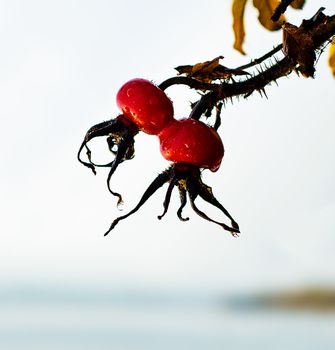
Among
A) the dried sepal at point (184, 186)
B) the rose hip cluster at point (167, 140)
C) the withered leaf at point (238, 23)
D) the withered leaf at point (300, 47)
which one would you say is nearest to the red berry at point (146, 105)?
the rose hip cluster at point (167, 140)

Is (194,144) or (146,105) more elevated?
(146,105)

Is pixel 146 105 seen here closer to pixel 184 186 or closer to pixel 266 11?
pixel 184 186

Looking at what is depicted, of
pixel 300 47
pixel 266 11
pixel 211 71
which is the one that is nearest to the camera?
pixel 300 47

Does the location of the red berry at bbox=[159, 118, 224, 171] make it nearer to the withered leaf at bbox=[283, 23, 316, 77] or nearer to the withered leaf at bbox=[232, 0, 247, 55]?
the withered leaf at bbox=[283, 23, 316, 77]

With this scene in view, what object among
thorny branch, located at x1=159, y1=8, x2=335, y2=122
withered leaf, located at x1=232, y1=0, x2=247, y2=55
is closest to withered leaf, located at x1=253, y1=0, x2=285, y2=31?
withered leaf, located at x1=232, y1=0, x2=247, y2=55

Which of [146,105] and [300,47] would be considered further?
[146,105]

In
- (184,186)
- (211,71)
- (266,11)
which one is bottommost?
(184,186)

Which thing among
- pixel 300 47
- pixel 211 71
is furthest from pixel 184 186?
pixel 300 47
